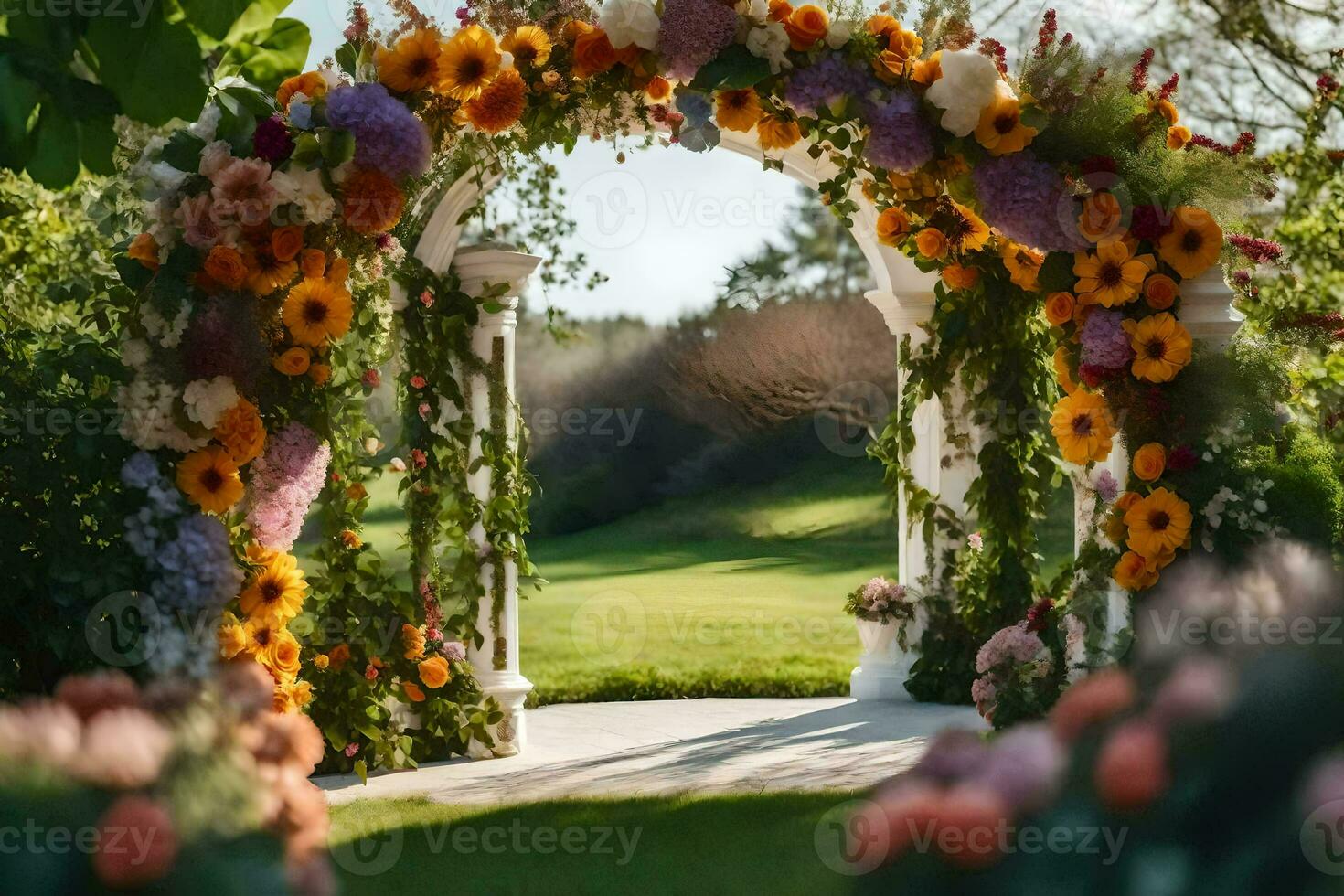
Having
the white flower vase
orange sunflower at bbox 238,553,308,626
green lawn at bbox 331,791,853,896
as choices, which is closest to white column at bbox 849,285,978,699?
the white flower vase

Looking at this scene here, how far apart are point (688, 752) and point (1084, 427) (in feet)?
8.86

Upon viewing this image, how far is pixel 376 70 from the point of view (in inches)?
151

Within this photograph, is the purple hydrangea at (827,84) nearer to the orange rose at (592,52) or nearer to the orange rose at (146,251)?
the orange rose at (592,52)

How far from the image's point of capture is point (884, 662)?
7141 millimetres

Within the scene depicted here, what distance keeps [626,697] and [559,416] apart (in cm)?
987

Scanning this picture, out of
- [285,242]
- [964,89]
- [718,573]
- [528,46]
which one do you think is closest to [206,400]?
[285,242]

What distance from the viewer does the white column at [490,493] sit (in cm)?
568

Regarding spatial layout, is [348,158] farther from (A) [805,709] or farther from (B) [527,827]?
(A) [805,709]

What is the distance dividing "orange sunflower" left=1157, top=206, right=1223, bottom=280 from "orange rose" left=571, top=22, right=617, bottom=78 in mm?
1689

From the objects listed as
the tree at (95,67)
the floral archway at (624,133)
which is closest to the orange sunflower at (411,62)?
the floral archway at (624,133)

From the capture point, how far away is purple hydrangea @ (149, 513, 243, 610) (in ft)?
11.3

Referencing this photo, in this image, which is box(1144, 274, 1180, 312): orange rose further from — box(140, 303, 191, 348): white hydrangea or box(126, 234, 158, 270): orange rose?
box(126, 234, 158, 270): orange rose

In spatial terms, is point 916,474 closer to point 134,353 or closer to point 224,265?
point 224,265

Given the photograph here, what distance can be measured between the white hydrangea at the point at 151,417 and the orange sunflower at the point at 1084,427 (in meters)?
2.48
